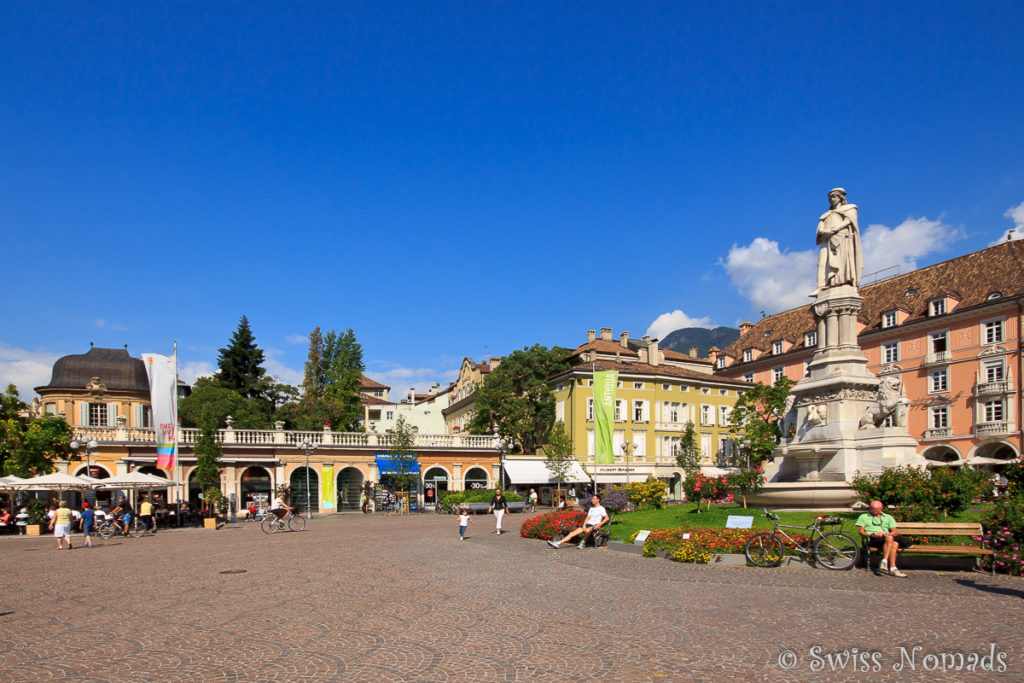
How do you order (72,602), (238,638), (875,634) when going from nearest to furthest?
(875,634)
(238,638)
(72,602)

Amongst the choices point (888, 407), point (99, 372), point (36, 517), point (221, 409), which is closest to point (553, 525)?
point (888, 407)

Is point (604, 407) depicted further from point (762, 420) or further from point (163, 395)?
point (163, 395)

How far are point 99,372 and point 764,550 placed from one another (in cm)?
6111

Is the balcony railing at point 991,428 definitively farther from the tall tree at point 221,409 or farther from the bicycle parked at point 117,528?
the tall tree at point 221,409

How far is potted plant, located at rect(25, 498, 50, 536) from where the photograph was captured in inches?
1235

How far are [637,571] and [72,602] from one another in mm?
9789

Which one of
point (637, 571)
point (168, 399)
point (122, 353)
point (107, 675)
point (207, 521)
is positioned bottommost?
point (207, 521)

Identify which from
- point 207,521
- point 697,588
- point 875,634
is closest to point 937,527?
point 697,588

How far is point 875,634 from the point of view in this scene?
840 cm

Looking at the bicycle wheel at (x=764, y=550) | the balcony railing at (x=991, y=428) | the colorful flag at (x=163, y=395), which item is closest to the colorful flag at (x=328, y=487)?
the colorful flag at (x=163, y=395)

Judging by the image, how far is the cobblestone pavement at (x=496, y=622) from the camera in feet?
24.5

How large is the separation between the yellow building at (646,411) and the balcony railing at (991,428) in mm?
15607

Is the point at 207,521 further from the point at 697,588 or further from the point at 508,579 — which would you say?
the point at 697,588

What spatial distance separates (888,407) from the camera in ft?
64.1
